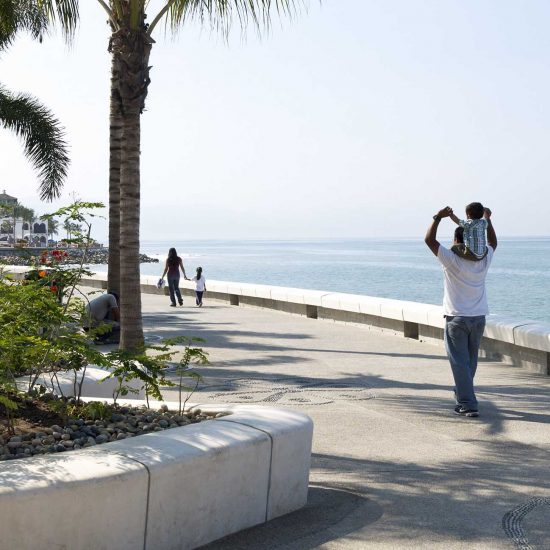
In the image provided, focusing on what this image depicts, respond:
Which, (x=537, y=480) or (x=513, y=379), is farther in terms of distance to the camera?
(x=513, y=379)

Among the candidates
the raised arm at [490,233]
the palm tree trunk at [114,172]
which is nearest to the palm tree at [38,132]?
the palm tree trunk at [114,172]

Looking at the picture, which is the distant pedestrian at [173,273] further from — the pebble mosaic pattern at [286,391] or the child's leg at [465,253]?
the child's leg at [465,253]

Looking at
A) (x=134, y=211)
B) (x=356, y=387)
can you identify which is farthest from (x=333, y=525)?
(x=134, y=211)

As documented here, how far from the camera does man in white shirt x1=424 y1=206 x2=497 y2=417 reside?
9047 millimetres

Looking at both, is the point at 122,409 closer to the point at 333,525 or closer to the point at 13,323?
the point at 13,323

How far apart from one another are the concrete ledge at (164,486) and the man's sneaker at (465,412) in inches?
131

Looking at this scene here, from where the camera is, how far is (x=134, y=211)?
13.1 metres

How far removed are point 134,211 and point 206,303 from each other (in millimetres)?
13485

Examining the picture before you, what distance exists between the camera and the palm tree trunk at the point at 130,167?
13070 mm

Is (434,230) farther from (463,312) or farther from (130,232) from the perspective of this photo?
(130,232)

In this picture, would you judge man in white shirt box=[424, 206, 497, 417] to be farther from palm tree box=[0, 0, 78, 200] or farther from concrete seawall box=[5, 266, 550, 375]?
palm tree box=[0, 0, 78, 200]

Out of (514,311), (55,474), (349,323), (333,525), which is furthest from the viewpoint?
(514,311)

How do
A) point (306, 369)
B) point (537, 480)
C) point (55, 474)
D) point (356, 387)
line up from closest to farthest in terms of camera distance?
1. point (55, 474)
2. point (537, 480)
3. point (356, 387)
4. point (306, 369)

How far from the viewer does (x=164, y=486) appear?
4.98 metres
